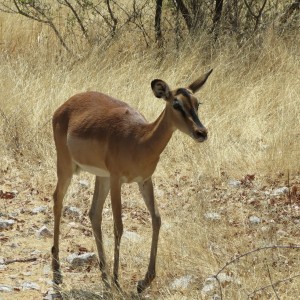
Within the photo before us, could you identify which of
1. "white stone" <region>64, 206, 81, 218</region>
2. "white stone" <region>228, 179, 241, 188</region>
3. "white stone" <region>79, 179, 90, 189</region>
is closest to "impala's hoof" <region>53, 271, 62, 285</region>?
"white stone" <region>64, 206, 81, 218</region>

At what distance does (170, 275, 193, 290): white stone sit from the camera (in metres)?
5.24

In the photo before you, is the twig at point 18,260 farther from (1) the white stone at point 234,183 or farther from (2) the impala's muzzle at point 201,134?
(1) the white stone at point 234,183

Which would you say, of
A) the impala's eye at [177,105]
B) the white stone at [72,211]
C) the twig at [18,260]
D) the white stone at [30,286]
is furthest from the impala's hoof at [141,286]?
the white stone at [72,211]

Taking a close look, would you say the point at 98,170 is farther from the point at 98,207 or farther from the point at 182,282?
the point at 182,282

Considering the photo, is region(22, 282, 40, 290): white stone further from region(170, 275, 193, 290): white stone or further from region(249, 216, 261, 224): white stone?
region(249, 216, 261, 224): white stone

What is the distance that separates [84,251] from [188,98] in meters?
1.67

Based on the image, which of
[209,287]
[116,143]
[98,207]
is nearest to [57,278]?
[98,207]

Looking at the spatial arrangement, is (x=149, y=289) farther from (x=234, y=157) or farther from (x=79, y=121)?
(x=234, y=157)

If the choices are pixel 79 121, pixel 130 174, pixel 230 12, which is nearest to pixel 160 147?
pixel 130 174

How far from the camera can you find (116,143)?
5.71 metres

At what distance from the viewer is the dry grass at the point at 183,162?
5.63m

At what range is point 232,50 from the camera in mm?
10711

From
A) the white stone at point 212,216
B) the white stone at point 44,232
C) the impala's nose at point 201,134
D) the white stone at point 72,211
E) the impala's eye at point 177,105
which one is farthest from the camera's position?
the white stone at point 72,211

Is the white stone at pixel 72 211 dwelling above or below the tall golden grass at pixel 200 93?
below
